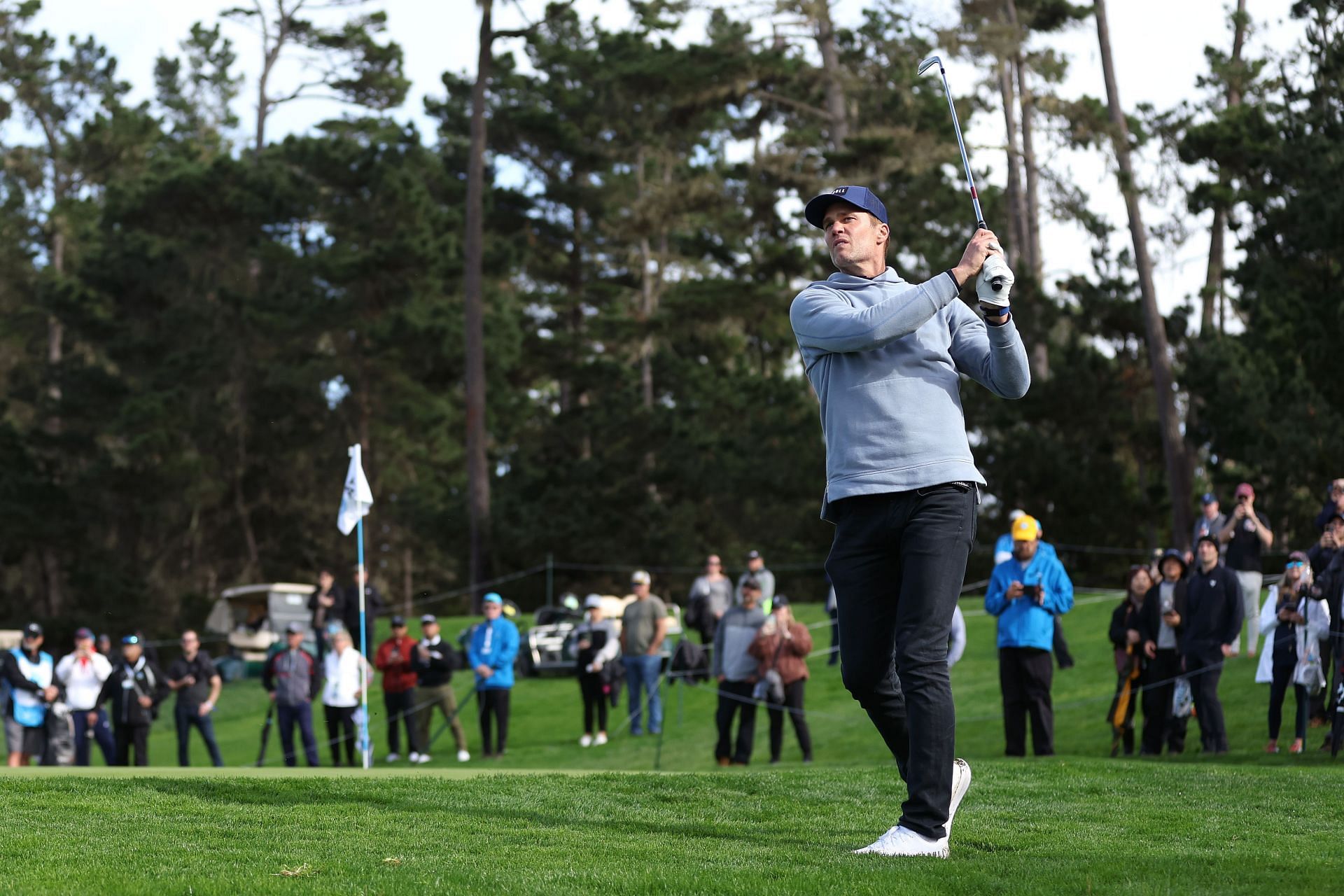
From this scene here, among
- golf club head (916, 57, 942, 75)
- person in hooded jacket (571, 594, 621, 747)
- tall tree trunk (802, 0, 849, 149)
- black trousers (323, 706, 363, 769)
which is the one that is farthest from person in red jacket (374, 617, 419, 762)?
tall tree trunk (802, 0, 849, 149)

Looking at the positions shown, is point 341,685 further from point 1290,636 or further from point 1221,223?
point 1221,223

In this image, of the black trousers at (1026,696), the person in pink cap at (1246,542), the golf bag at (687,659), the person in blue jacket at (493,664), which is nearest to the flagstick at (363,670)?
the person in blue jacket at (493,664)

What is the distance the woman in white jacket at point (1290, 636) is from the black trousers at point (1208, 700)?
40 cm

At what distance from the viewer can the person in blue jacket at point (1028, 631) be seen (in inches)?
508

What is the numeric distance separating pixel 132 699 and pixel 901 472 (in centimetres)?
1624

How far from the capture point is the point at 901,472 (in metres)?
5.24

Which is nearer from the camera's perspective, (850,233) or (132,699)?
(850,233)

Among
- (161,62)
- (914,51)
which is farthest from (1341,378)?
(161,62)

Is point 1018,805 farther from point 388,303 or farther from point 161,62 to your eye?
point 161,62

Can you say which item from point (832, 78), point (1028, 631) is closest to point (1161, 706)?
point (1028, 631)

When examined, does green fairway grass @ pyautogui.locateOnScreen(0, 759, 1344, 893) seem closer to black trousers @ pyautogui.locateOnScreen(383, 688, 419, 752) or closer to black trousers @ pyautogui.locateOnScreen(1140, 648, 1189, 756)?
black trousers @ pyautogui.locateOnScreen(1140, 648, 1189, 756)

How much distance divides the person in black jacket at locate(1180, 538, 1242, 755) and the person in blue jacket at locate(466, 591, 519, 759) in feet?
27.2

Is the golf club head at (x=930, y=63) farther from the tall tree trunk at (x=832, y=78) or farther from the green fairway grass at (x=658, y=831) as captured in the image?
the tall tree trunk at (x=832, y=78)

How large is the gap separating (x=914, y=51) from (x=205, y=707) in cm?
2485
